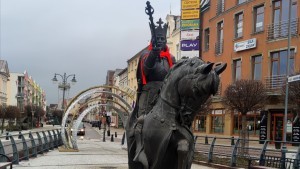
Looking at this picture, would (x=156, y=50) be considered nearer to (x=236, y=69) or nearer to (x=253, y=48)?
(x=253, y=48)

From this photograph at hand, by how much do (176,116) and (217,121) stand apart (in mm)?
35337

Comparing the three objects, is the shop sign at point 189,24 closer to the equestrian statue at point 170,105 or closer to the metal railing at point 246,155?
the metal railing at point 246,155

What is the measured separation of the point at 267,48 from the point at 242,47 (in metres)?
3.18

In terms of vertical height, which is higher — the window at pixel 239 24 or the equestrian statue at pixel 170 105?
the window at pixel 239 24

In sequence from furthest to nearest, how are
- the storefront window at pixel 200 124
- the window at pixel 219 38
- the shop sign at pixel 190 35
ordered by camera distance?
the storefront window at pixel 200 124 < the window at pixel 219 38 < the shop sign at pixel 190 35

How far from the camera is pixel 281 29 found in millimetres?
30906

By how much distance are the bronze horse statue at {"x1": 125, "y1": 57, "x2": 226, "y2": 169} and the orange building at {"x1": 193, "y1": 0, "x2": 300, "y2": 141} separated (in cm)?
2369

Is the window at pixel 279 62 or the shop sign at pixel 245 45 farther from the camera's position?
the shop sign at pixel 245 45

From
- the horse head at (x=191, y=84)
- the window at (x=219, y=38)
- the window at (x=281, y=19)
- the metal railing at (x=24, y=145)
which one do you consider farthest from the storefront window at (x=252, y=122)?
the horse head at (x=191, y=84)

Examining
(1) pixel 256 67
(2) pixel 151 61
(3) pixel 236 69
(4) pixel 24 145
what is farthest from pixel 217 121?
(2) pixel 151 61

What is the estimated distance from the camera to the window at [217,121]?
38344mm

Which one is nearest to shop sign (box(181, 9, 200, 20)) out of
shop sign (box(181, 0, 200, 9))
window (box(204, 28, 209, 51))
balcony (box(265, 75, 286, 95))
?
shop sign (box(181, 0, 200, 9))

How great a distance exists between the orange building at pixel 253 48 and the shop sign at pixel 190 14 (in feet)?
22.3

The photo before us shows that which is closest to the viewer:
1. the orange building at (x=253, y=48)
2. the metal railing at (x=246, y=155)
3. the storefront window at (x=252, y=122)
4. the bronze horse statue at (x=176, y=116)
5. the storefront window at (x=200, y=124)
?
the bronze horse statue at (x=176, y=116)
